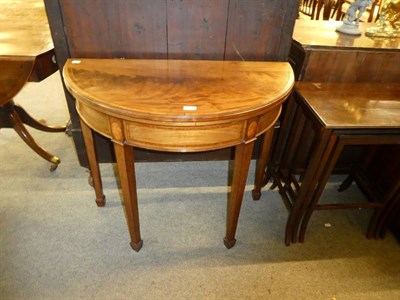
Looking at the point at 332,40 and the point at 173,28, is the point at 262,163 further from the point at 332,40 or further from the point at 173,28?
the point at 173,28

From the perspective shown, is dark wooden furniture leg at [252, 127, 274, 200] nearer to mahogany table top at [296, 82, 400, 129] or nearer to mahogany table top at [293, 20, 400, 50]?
mahogany table top at [296, 82, 400, 129]

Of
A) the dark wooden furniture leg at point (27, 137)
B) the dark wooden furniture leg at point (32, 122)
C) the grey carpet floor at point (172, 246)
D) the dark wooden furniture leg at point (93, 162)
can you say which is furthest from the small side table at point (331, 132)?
the dark wooden furniture leg at point (32, 122)

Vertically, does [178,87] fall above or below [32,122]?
above

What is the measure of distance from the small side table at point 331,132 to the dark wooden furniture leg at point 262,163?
13cm

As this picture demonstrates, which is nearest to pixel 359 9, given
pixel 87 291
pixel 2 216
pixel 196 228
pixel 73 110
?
pixel 196 228

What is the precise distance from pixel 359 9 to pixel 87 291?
6.13ft

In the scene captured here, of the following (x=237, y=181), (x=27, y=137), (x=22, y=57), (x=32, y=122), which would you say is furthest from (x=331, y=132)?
(x=32, y=122)

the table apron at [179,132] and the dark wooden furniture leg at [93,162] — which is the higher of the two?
the table apron at [179,132]

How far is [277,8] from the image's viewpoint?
1289 millimetres

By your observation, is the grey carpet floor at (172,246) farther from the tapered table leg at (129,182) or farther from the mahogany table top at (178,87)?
the mahogany table top at (178,87)

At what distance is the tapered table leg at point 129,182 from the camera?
3.44 ft

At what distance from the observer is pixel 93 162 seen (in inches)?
56.7

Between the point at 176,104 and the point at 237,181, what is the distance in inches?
17.2

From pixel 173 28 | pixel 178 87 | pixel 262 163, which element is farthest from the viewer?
pixel 262 163
